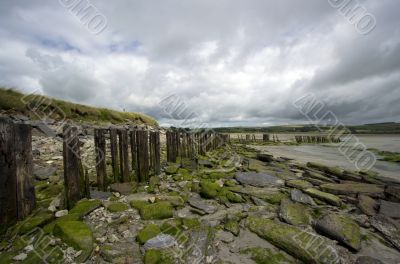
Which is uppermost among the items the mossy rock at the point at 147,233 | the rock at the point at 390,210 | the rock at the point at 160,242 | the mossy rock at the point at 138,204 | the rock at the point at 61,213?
the rock at the point at 61,213

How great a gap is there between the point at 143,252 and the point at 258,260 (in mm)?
1905

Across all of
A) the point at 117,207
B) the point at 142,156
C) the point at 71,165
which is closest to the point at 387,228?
the point at 117,207

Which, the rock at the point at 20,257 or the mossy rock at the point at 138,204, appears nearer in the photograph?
the rock at the point at 20,257

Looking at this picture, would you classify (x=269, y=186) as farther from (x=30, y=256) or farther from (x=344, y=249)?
(x=30, y=256)

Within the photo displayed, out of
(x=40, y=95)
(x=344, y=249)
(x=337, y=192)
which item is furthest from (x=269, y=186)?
(x=40, y=95)

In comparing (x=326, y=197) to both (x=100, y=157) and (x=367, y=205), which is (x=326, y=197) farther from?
(x=100, y=157)

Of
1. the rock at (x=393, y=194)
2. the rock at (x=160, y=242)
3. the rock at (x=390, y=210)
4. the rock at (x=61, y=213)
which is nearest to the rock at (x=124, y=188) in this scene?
the rock at (x=61, y=213)

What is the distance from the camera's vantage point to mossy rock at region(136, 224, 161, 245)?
385cm

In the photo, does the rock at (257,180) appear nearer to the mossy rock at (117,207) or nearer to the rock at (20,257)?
the mossy rock at (117,207)

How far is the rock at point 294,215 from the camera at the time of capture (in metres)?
4.85

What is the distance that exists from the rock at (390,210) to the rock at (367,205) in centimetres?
15

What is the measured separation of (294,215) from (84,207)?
4642mm

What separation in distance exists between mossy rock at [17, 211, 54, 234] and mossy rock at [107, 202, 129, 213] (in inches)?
43.1

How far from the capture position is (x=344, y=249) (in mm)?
3959
